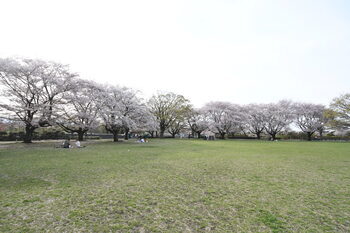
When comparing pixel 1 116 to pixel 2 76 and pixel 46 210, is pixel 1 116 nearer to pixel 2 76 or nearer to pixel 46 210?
pixel 2 76

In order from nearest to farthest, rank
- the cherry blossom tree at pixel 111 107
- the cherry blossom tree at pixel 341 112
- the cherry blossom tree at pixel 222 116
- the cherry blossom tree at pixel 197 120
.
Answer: the cherry blossom tree at pixel 111 107 → the cherry blossom tree at pixel 341 112 → the cherry blossom tree at pixel 222 116 → the cherry blossom tree at pixel 197 120

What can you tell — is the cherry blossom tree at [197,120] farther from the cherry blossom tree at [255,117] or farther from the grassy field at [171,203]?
the grassy field at [171,203]

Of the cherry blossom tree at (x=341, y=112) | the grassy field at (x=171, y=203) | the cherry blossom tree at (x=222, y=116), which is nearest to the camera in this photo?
the grassy field at (x=171, y=203)

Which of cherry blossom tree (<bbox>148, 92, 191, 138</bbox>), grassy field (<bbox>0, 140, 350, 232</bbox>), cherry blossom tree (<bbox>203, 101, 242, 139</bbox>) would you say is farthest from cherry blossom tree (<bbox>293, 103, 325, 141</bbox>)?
grassy field (<bbox>0, 140, 350, 232</bbox>)

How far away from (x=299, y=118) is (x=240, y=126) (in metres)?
14.5

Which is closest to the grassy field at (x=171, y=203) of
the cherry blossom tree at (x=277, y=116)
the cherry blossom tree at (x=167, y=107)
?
the cherry blossom tree at (x=167, y=107)

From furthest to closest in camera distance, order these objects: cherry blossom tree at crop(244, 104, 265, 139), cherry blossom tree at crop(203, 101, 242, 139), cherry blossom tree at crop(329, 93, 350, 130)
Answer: cherry blossom tree at crop(244, 104, 265, 139)
cherry blossom tree at crop(203, 101, 242, 139)
cherry blossom tree at crop(329, 93, 350, 130)

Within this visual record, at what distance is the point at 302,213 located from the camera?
11.2 feet

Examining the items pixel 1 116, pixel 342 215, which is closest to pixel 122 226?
pixel 342 215

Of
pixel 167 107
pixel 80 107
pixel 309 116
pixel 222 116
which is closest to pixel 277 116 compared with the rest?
pixel 309 116

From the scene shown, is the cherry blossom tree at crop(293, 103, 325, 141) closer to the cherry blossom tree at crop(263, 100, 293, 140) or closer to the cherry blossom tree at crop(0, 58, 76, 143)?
the cherry blossom tree at crop(263, 100, 293, 140)

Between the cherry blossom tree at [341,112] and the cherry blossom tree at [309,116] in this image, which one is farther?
the cherry blossom tree at [309,116]

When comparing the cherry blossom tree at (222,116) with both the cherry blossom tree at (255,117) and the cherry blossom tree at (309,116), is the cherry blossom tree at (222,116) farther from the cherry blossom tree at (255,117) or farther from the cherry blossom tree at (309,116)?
the cherry blossom tree at (309,116)

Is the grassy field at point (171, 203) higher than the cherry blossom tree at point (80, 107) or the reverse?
the reverse
